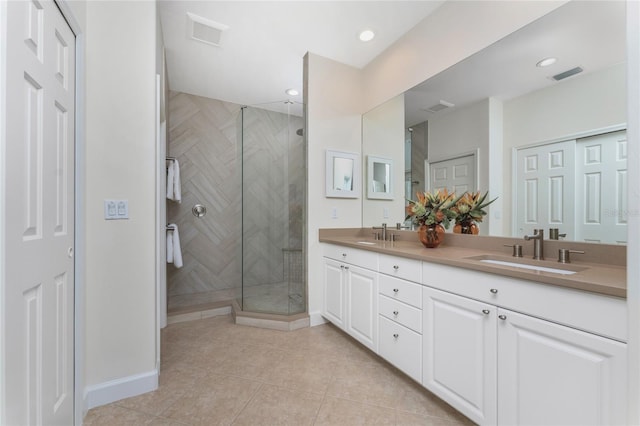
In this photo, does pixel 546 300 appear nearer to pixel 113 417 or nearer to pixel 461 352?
pixel 461 352

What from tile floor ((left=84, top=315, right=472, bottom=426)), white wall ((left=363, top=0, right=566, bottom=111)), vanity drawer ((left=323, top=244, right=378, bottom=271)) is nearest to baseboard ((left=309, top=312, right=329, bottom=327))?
tile floor ((left=84, top=315, right=472, bottom=426))

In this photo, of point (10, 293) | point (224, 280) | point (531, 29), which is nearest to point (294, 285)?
point (224, 280)

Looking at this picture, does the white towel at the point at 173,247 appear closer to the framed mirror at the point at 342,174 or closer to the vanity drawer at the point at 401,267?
the framed mirror at the point at 342,174

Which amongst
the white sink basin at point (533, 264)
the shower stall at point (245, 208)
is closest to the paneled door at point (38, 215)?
the shower stall at point (245, 208)

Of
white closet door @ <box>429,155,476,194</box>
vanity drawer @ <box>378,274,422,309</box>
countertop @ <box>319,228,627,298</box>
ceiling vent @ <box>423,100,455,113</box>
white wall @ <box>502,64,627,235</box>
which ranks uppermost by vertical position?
ceiling vent @ <box>423,100,455,113</box>

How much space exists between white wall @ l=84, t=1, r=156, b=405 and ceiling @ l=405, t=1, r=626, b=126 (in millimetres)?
2076

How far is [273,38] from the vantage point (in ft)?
7.90

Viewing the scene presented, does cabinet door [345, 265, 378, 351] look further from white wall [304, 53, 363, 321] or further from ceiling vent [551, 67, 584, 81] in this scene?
ceiling vent [551, 67, 584, 81]

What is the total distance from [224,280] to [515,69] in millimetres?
3669

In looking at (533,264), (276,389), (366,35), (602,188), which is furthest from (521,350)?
(366,35)

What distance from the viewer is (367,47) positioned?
8.38 ft

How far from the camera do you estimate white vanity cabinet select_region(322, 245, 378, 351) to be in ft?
6.38

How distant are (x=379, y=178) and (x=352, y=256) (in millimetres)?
975

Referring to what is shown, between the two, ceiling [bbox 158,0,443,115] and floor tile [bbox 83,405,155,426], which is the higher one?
ceiling [bbox 158,0,443,115]
